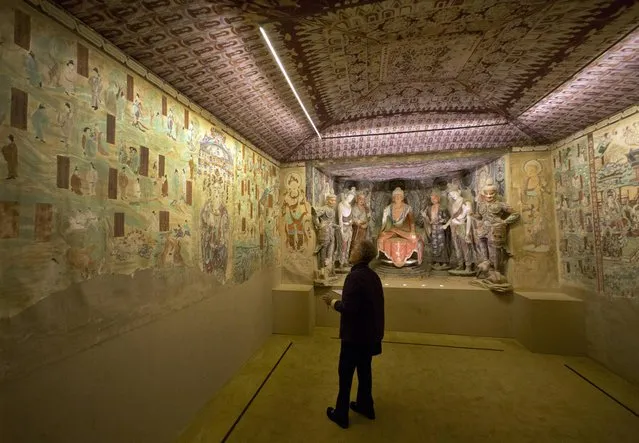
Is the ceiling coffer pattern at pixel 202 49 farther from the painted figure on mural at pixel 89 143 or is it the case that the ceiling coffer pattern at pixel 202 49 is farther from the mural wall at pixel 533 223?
the mural wall at pixel 533 223

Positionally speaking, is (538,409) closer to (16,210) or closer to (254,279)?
(254,279)

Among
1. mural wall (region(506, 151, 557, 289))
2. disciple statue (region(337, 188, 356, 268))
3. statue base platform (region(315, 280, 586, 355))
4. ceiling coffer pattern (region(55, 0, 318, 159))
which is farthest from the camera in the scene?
disciple statue (region(337, 188, 356, 268))

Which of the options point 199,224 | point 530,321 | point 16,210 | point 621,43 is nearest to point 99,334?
point 16,210

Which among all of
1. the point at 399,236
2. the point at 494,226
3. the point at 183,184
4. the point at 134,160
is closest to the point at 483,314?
the point at 494,226

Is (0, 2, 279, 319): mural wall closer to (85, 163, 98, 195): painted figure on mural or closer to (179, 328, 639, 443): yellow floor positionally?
(85, 163, 98, 195): painted figure on mural

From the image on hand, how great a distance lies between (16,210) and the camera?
1.48 m

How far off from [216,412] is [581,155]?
599 centimetres

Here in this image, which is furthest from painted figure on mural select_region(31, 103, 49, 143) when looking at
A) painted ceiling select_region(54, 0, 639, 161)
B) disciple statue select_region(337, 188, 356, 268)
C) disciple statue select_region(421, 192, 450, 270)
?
disciple statue select_region(421, 192, 450, 270)

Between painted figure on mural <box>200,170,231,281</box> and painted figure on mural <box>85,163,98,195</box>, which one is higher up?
painted figure on mural <box>85,163,98,195</box>

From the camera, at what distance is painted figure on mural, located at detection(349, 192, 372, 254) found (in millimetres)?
6926

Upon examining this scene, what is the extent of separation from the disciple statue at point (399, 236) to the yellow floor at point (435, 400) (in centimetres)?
261

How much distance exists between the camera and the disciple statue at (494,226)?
16.1ft

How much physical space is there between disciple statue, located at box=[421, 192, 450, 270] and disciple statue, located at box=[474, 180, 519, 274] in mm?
1299

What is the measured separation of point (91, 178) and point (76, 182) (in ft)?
0.36
